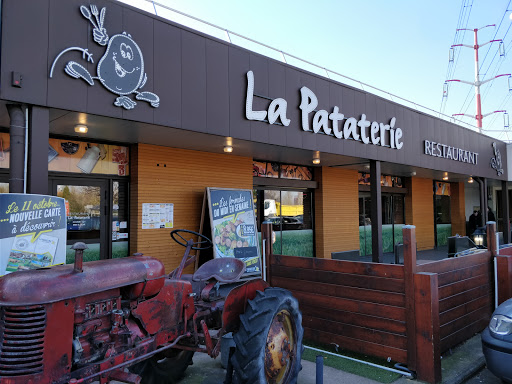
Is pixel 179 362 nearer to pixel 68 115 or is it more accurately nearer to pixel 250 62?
pixel 68 115

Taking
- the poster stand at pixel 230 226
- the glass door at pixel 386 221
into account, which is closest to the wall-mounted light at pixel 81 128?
the poster stand at pixel 230 226

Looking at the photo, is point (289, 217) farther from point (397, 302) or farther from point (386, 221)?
point (397, 302)

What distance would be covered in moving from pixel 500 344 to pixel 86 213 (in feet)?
22.1

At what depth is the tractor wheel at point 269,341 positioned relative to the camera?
10.6ft

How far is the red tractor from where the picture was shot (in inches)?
85.8

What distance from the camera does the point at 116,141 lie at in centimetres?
771

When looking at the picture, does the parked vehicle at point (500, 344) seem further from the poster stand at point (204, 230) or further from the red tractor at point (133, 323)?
the poster stand at point (204, 230)

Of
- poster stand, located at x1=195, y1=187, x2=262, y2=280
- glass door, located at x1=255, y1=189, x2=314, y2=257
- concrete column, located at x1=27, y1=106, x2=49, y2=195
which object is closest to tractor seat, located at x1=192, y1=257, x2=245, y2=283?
concrete column, located at x1=27, y1=106, x2=49, y2=195

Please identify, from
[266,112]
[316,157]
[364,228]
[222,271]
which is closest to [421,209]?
[364,228]

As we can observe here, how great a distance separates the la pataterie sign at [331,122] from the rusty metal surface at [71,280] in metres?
5.09

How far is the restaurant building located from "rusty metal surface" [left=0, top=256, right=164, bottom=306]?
2.77 meters

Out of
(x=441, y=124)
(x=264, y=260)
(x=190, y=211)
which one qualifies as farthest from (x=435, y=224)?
(x=264, y=260)

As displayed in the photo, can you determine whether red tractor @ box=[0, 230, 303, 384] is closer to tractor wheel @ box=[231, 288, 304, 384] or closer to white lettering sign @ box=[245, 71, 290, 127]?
tractor wheel @ box=[231, 288, 304, 384]

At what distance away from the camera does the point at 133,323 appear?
284cm
